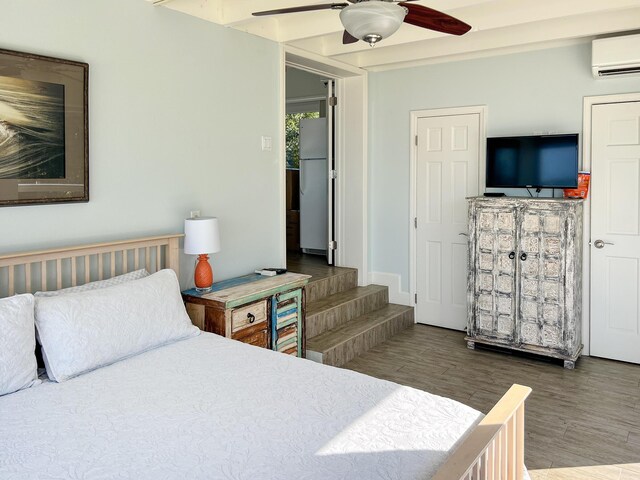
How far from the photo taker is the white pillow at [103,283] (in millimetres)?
2775

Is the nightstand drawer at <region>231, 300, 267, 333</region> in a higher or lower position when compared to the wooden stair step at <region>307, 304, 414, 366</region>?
higher

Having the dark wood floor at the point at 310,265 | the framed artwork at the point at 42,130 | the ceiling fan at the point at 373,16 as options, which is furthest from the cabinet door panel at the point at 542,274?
the framed artwork at the point at 42,130

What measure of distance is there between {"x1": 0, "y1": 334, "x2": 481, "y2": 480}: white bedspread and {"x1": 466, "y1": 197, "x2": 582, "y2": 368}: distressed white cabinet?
2.50 meters

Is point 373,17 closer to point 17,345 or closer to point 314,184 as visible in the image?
Result: point 17,345

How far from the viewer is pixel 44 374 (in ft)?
8.30

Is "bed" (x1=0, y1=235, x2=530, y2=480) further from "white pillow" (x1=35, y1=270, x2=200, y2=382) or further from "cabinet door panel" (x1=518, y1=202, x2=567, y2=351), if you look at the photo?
"cabinet door panel" (x1=518, y1=202, x2=567, y2=351)

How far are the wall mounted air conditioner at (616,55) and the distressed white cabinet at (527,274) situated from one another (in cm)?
105

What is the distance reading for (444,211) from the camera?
5.37 meters

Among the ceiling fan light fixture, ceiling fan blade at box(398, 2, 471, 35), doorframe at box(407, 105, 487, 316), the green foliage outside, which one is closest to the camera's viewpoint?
the ceiling fan light fixture

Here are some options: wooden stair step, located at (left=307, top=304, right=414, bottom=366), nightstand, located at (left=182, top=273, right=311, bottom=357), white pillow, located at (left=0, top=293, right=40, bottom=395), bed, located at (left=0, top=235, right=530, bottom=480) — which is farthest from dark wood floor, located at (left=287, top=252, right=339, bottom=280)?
white pillow, located at (left=0, top=293, right=40, bottom=395)

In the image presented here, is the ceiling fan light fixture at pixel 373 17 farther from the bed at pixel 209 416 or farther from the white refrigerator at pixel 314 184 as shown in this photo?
the white refrigerator at pixel 314 184

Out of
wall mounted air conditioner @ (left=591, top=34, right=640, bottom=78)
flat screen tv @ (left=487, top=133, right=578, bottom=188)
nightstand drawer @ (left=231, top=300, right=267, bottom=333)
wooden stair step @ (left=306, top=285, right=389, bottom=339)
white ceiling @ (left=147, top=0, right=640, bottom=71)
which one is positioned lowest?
wooden stair step @ (left=306, top=285, right=389, bottom=339)

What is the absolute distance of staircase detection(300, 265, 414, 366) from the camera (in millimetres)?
4492

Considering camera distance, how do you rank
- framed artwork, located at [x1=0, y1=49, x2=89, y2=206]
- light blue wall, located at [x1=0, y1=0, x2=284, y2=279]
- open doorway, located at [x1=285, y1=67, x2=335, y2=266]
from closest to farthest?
1. framed artwork, located at [x1=0, y1=49, x2=89, y2=206]
2. light blue wall, located at [x1=0, y1=0, x2=284, y2=279]
3. open doorway, located at [x1=285, y1=67, x2=335, y2=266]
